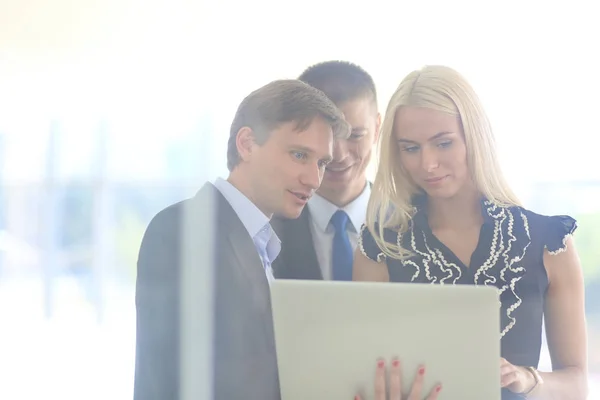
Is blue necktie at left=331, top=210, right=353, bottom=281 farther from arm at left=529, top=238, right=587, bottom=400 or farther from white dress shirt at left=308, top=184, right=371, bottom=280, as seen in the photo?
arm at left=529, top=238, right=587, bottom=400

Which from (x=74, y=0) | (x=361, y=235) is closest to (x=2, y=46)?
(x=74, y=0)

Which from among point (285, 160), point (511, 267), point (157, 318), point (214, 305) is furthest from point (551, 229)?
point (157, 318)

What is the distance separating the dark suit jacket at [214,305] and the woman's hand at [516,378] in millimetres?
360

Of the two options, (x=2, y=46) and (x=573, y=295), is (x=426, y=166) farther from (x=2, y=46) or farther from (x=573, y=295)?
(x=2, y=46)

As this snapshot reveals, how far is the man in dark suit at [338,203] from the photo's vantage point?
1.01 meters

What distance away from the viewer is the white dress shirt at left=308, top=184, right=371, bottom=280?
40.4 inches

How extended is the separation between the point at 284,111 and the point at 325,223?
208mm

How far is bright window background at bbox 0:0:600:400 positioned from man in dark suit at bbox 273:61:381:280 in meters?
0.05

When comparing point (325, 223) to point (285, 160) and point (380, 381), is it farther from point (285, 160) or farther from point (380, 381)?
point (380, 381)

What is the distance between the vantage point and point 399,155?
100 cm

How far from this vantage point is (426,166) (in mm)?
973

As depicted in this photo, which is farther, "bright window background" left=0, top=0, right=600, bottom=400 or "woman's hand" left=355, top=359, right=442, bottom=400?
"bright window background" left=0, top=0, right=600, bottom=400

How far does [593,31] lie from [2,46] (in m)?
1.14

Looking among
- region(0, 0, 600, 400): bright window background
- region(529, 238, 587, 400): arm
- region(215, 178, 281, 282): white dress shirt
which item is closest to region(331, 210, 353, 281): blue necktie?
region(215, 178, 281, 282): white dress shirt
